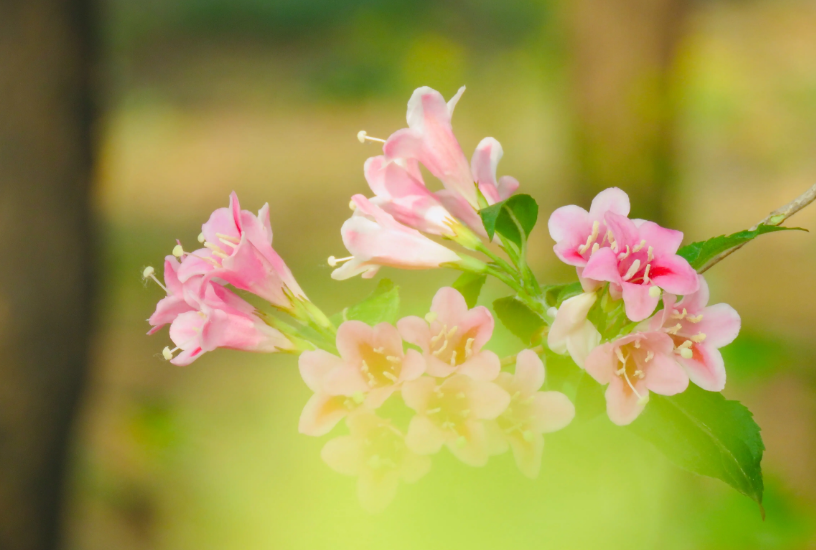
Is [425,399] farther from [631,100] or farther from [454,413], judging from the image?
[631,100]

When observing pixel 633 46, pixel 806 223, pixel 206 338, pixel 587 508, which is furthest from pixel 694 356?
pixel 806 223

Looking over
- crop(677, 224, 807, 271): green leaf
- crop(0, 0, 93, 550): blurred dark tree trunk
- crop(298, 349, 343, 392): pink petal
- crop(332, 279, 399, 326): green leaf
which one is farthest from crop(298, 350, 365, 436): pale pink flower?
crop(0, 0, 93, 550): blurred dark tree trunk

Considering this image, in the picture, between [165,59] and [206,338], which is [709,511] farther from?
[165,59]

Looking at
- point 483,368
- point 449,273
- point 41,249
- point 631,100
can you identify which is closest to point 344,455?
point 483,368

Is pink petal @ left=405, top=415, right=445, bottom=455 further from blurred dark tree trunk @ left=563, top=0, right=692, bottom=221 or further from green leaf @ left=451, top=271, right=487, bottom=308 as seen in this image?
blurred dark tree trunk @ left=563, top=0, right=692, bottom=221

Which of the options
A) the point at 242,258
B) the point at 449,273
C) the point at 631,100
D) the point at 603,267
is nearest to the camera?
the point at 603,267

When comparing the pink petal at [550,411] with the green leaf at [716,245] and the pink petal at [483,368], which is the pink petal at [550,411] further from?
the green leaf at [716,245]
